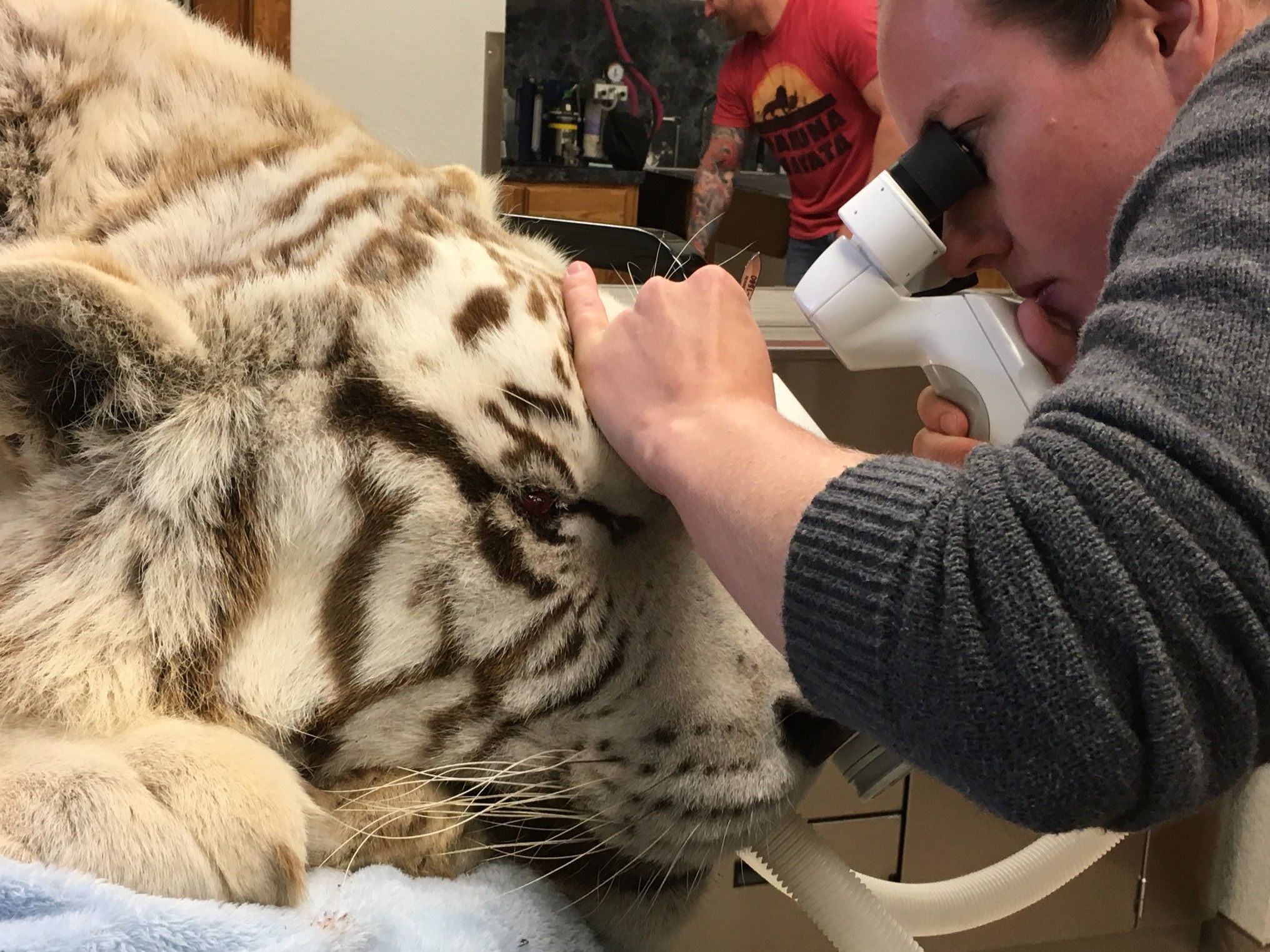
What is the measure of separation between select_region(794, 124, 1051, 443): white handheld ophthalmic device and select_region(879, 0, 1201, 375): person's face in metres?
0.04

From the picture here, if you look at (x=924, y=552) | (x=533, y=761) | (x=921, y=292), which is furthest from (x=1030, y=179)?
(x=533, y=761)

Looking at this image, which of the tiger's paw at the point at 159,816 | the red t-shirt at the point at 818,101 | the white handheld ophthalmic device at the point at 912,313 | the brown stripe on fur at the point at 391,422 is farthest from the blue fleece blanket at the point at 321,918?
the red t-shirt at the point at 818,101

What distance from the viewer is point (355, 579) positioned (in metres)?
0.63

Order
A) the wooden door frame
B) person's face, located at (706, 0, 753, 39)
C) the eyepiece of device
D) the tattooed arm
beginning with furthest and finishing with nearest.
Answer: the tattooed arm → person's face, located at (706, 0, 753, 39) → the wooden door frame → the eyepiece of device

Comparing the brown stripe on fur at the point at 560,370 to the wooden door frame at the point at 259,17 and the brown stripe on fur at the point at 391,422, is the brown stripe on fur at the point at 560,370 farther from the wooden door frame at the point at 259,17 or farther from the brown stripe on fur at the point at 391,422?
the wooden door frame at the point at 259,17

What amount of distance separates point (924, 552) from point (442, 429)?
0.29 meters

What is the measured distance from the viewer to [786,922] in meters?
1.59

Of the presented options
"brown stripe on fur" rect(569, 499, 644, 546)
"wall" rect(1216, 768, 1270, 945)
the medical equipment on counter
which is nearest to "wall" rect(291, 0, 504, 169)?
the medical equipment on counter

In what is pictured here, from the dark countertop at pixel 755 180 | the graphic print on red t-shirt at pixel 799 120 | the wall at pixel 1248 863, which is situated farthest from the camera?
the dark countertop at pixel 755 180

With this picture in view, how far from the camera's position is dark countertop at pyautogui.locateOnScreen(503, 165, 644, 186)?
3102 millimetres

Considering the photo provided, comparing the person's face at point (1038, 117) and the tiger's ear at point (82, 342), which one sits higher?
the person's face at point (1038, 117)

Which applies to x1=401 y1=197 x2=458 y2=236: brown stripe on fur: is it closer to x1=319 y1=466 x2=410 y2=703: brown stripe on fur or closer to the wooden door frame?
x1=319 y1=466 x2=410 y2=703: brown stripe on fur

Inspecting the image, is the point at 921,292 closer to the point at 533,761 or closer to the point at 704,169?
the point at 533,761

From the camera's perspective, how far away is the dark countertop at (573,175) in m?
3.10
